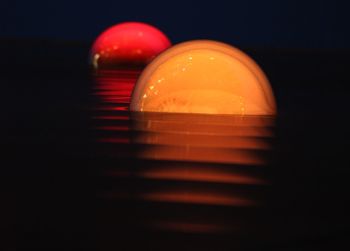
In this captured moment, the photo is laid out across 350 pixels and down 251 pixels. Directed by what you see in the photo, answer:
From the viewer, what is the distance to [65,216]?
2072mm

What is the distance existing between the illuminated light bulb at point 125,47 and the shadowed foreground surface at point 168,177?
2.73 m

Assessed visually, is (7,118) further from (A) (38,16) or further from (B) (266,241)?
(A) (38,16)

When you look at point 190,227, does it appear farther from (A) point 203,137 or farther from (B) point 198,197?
(A) point 203,137

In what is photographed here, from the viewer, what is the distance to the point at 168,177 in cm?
258

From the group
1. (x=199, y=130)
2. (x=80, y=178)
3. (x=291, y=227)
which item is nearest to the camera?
(x=291, y=227)

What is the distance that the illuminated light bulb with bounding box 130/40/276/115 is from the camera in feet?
13.3

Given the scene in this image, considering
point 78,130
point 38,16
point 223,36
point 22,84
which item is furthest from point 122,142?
point 38,16

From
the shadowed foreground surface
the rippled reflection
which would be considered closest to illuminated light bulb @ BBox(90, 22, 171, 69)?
the shadowed foreground surface

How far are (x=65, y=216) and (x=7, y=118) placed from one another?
2047 millimetres

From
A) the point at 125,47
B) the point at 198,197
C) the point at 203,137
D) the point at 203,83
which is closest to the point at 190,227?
the point at 198,197

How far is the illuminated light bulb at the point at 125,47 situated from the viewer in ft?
25.4

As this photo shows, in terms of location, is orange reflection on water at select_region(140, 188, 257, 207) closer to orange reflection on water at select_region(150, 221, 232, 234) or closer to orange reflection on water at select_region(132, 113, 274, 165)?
orange reflection on water at select_region(150, 221, 232, 234)

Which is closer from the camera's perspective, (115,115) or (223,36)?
(115,115)

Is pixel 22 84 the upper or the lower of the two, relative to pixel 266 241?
upper
